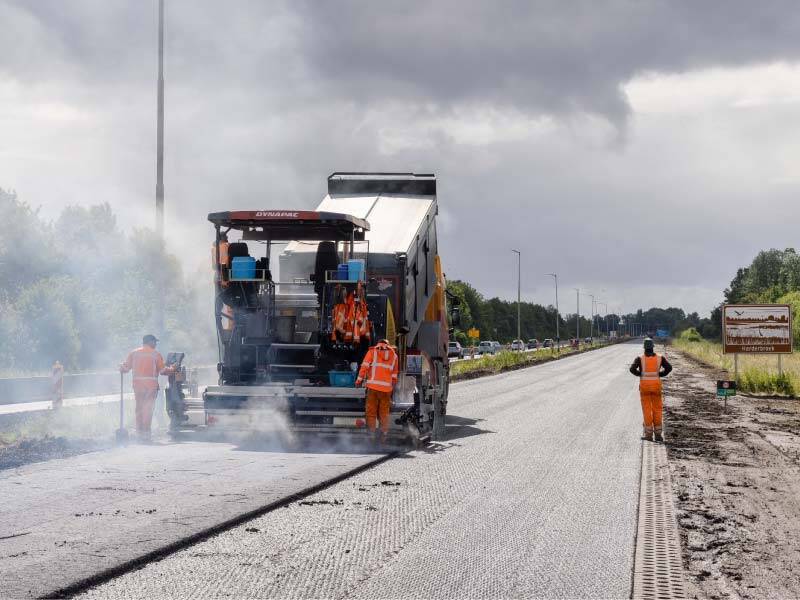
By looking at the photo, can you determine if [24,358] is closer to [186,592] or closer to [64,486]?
[64,486]

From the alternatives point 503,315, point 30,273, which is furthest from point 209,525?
point 503,315

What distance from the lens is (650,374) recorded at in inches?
619

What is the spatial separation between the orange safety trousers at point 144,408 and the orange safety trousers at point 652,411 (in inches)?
304

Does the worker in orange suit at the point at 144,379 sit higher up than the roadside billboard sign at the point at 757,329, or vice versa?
the roadside billboard sign at the point at 757,329

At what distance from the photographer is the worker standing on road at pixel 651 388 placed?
15297mm

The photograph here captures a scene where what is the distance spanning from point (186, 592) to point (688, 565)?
11.6 feet

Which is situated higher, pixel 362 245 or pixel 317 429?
pixel 362 245

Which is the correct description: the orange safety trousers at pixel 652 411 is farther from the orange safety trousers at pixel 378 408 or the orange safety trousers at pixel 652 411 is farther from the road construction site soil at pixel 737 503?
the orange safety trousers at pixel 378 408

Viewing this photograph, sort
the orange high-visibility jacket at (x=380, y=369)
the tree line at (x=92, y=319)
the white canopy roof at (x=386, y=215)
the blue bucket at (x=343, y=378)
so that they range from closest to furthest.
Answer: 1. the orange high-visibility jacket at (x=380, y=369)
2. the blue bucket at (x=343, y=378)
3. the white canopy roof at (x=386, y=215)
4. the tree line at (x=92, y=319)

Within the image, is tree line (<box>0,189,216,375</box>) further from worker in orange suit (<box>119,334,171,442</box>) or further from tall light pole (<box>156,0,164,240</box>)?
worker in orange suit (<box>119,334,171,442</box>)

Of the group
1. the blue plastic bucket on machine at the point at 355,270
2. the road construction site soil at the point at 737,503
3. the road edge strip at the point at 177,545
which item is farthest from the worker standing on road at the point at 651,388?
the road edge strip at the point at 177,545

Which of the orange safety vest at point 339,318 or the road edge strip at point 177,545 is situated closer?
the road edge strip at point 177,545

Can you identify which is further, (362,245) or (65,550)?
(362,245)

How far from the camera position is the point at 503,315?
129875mm
